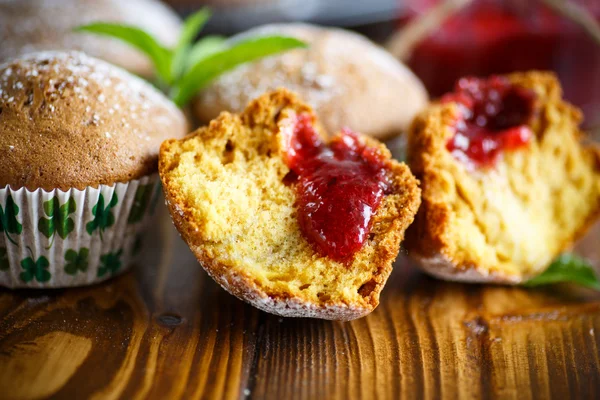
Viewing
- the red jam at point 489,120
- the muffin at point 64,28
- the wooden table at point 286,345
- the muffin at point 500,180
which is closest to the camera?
the wooden table at point 286,345

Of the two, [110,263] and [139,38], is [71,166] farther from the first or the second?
[139,38]

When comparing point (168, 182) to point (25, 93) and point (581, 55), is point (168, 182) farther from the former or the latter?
point (581, 55)

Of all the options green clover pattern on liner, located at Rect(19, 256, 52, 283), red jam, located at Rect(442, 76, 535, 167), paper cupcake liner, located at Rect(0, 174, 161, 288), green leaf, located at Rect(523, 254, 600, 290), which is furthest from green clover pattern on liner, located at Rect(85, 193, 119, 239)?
green leaf, located at Rect(523, 254, 600, 290)

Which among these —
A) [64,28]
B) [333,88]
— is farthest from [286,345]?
[64,28]

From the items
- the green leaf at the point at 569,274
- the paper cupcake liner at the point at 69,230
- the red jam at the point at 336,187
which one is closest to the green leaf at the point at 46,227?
the paper cupcake liner at the point at 69,230

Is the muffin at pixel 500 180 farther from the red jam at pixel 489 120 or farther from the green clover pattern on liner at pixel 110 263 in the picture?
the green clover pattern on liner at pixel 110 263

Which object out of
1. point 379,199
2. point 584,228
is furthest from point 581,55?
point 379,199
